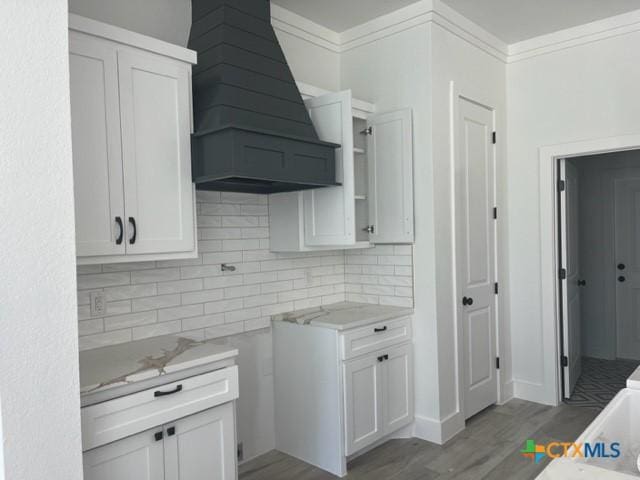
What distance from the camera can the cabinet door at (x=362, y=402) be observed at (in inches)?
118

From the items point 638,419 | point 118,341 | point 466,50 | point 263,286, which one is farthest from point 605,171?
point 118,341

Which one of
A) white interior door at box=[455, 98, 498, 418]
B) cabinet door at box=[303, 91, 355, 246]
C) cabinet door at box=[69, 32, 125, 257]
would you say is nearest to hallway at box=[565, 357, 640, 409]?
white interior door at box=[455, 98, 498, 418]

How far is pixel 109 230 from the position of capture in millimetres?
2176

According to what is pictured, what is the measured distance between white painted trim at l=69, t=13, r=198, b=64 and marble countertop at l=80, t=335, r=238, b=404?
55.0 inches

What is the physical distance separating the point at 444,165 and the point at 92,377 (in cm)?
253

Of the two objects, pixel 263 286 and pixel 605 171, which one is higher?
pixel 605 171

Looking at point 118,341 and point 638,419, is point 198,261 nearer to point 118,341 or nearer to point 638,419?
point 118,341

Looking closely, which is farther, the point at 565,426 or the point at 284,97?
the point at 565,426

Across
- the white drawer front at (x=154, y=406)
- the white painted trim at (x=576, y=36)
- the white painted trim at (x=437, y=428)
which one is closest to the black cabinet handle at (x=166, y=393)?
the white drawer front at (x=154, y=406)

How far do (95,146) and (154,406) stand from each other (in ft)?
3.67

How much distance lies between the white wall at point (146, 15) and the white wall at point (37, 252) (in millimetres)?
937

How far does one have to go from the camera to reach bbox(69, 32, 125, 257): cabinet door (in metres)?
2.08

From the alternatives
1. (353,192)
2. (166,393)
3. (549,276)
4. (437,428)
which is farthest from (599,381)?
(166,393)

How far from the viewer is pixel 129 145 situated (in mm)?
2248
